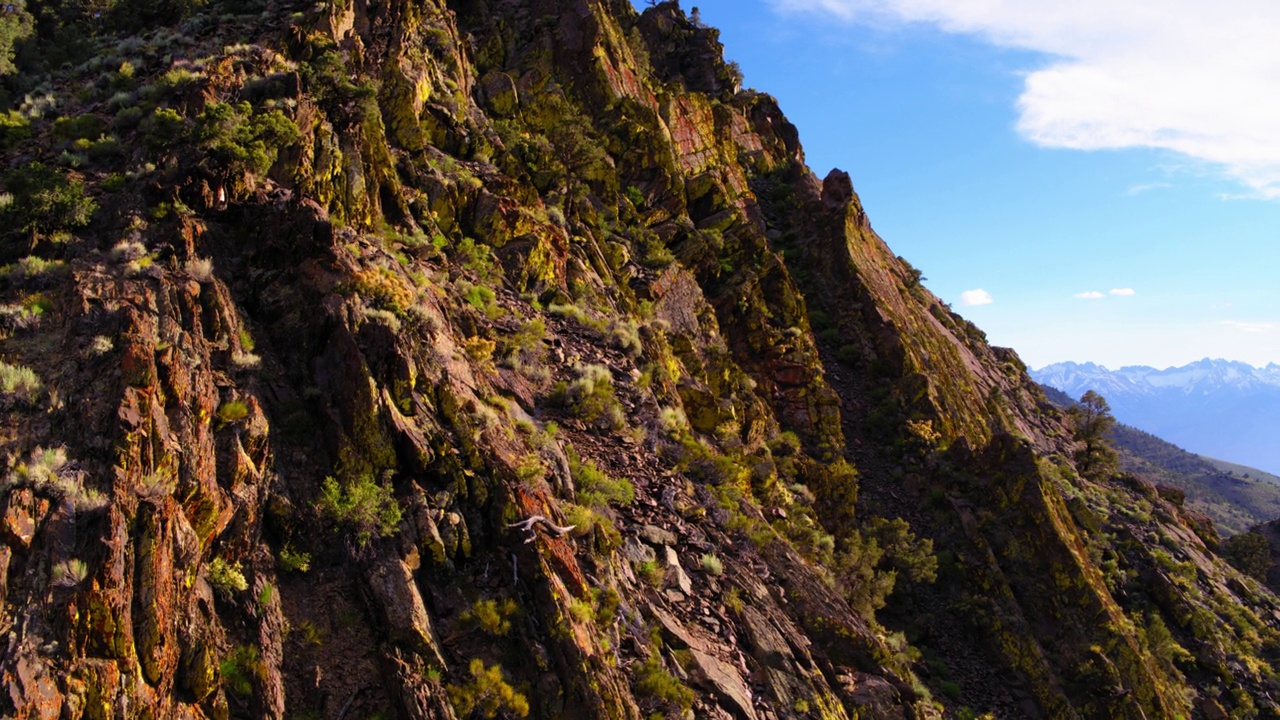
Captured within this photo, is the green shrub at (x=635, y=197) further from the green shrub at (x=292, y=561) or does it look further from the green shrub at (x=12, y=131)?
the green shrub at (x=292, y=561)

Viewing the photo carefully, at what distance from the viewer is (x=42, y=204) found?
1167cm

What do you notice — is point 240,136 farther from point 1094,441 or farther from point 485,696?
point 1094,441

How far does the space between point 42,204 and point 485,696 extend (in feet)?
40.4

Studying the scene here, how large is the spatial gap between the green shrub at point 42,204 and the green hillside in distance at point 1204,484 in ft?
353

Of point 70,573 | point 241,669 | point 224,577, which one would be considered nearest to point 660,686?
point 241,669

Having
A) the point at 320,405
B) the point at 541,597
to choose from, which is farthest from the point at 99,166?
the point at 541,597

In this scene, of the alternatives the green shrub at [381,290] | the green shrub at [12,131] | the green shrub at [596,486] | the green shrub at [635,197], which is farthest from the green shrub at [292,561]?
the green shrub at [635,197]

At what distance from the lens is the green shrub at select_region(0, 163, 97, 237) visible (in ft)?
38.0

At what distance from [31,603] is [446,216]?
1510cm

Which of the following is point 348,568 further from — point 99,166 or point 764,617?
point 99,166

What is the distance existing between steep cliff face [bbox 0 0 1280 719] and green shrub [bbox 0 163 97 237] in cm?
6

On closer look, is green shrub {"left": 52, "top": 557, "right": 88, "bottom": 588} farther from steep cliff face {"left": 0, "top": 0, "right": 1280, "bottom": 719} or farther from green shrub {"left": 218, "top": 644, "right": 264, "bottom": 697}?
green shrub {"left": 218, "top": 644, "right": 264, "bottom": 697}

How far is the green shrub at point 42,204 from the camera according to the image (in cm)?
1159

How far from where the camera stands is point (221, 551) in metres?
8.45
